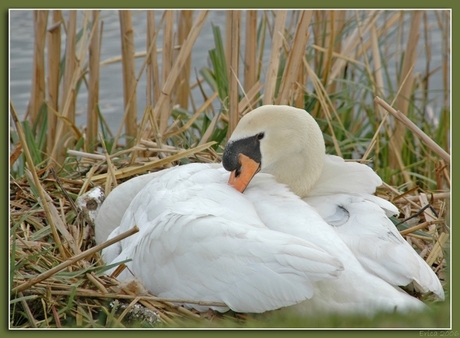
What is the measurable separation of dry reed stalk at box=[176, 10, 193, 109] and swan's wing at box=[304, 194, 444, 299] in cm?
167

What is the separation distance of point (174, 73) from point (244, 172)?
3.61ft

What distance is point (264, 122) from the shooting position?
149 inches

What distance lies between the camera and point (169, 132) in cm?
493

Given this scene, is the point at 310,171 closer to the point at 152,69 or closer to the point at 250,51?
the point at 250,51

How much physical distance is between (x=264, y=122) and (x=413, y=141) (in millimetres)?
2181

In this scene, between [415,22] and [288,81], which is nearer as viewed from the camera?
[288,81]

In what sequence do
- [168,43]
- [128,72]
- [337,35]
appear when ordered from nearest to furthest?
[168,43], [128,72], [337,35]

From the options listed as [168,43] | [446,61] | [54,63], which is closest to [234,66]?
[168,43]

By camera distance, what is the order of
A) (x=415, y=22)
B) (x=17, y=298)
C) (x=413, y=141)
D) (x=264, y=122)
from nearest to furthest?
(x=17, y=298)
(x=264, y=122)
(x=415, y=22)
(x=413, y=141)

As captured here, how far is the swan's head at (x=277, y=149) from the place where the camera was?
12.3ft

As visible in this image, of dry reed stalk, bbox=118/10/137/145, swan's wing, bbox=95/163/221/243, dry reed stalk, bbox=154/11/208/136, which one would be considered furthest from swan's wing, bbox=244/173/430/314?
dry reed stalk, bbox=118/10/137/145

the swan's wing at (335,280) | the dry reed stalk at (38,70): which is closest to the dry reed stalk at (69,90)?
the dry reed stalk at (38,70)

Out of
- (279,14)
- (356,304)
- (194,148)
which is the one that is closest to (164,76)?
(194,148)

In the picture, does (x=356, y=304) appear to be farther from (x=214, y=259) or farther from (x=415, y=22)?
(x=415, y=22)
